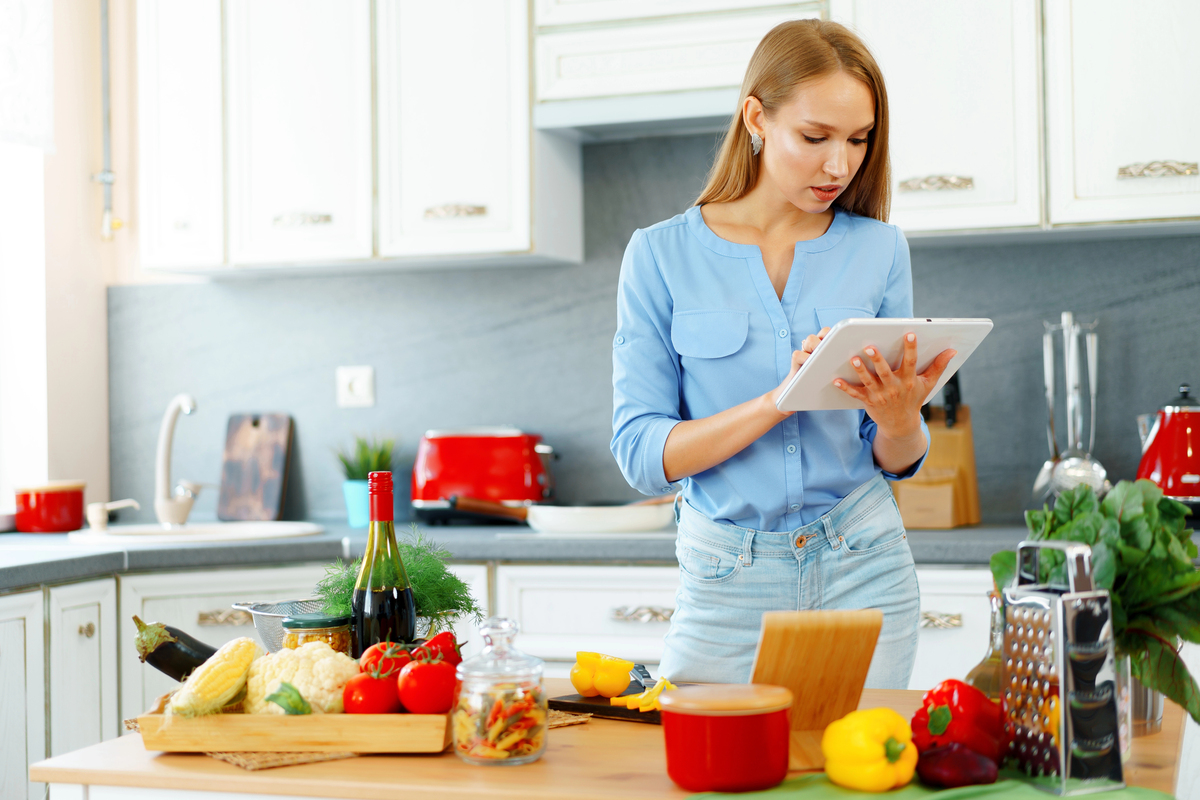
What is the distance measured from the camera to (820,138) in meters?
1.42

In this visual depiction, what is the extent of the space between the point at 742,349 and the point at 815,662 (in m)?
0.54

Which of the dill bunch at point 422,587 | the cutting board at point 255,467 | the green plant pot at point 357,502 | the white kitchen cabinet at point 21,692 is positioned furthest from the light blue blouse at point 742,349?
the cutting board at point 255,467

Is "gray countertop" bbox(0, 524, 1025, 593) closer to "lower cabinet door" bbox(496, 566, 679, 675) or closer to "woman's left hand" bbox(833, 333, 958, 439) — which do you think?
"lower cabinet door" bbox(496, 566, 679, 675)

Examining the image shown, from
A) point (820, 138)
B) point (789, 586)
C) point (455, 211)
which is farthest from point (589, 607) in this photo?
point (820, 138)

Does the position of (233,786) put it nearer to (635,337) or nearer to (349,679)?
(349,679)

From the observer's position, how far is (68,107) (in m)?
3.17

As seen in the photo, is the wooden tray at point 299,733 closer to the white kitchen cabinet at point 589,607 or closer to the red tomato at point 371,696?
the red tomato at point 371,696

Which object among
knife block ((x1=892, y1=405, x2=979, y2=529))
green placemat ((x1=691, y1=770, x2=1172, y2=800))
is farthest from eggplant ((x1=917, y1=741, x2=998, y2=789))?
knife block ((x1=892, y1=405, x2=979, y2=529))

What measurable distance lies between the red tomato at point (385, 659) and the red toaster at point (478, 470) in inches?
68.2

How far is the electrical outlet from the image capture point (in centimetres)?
319

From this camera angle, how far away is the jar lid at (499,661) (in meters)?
0.96

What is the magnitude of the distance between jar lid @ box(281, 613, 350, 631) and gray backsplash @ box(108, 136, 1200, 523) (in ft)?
6.18

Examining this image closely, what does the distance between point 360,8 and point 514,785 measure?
7.60 feet

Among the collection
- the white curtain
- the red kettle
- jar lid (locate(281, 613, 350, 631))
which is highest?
the white curtain
